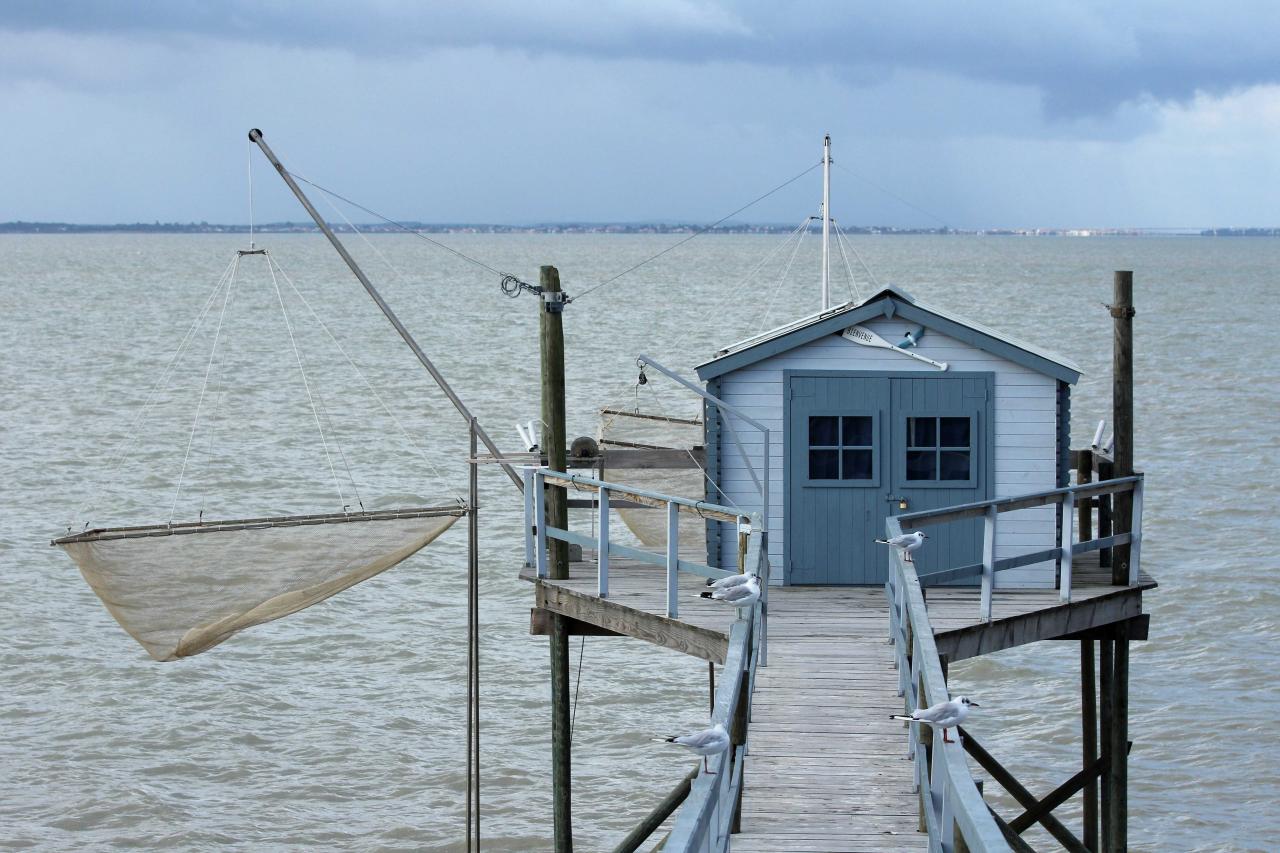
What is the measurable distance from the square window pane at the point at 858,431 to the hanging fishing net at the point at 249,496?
3398mm

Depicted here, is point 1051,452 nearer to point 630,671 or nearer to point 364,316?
point 630,671

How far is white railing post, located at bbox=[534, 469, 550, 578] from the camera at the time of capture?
14.0m

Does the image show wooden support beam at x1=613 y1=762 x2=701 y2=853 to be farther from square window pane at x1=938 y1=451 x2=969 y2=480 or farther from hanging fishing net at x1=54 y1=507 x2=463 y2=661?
square window pane at x1=938 y1=451 x2=969 y2=480

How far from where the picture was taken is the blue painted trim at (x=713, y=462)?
1460 cm

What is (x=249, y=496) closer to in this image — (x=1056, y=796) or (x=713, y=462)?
(x=713, y=462)

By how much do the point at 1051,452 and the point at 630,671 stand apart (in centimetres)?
856

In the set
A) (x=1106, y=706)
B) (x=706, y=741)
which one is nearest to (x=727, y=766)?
(x=706, y=741)

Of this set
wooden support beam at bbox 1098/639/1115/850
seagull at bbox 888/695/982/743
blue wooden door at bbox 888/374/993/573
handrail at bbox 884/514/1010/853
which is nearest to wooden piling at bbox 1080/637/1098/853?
wooden support beam at bbox 1098/639/1115/850

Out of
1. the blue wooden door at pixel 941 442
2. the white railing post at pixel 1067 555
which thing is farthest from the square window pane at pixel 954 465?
the white railing post at pixel 1067 555

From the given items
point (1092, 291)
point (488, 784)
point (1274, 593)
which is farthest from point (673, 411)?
point (1092, 291)

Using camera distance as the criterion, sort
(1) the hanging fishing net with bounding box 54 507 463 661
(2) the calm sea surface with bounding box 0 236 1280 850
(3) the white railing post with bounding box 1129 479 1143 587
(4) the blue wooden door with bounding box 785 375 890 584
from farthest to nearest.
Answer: (2) the calm sea surface with bounding box 0 236 1280 850, (4) the blue wooden door with bounding box 785 375 890 584, (3) the white railing post with bounding box 1129 479 1143 587, (1) the hanging fishing net with bounding box 54 507 463 661

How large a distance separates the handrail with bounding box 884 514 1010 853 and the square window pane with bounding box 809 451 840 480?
6.29ft

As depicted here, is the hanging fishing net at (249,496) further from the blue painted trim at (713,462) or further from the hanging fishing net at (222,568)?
the blue painted trim at (713,462)

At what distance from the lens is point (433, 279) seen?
445 feet
